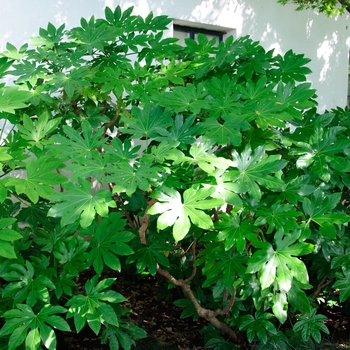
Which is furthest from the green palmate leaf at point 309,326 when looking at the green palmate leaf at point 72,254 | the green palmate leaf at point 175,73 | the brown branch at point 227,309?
the green palmate leaf at point 175,73

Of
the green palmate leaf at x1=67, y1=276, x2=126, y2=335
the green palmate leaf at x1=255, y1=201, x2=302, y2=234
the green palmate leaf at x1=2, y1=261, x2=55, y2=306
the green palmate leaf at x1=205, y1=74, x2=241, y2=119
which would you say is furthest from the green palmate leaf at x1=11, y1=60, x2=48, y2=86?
the green palmate leaf at x1=255, y1=201, x2=302, y2=234

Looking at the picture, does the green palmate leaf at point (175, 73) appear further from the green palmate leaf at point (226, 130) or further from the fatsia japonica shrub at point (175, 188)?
the green palmate leaf at point (226, 130)

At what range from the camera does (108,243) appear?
2.61 metres

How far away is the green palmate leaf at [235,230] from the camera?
96.0 inches

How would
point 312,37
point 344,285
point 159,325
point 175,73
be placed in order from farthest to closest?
point 312,37 → point 159,325 → point 175,73 → point 344,285

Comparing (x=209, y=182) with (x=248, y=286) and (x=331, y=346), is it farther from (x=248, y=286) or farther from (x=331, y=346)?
(x=331, y=346)

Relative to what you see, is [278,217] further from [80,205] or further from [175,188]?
[80,205]

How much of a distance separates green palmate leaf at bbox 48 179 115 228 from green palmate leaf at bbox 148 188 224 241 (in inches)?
10.0

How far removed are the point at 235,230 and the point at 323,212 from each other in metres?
0.55

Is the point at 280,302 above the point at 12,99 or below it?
below

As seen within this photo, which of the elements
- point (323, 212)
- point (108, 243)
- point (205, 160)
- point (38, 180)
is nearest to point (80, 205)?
point (38, 180)

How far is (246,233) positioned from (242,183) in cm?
28

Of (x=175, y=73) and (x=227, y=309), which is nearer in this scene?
(x=227, y=309)

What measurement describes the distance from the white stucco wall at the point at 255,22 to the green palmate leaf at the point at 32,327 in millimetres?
2619
